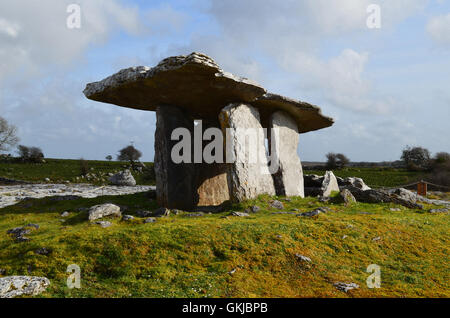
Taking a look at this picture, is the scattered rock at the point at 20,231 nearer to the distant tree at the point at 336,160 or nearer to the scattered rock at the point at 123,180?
the scattered rock at the point at 123,180

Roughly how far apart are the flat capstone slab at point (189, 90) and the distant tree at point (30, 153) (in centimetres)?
4079

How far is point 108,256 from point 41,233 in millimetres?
3182

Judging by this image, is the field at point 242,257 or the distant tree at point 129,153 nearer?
the field at point 242,257

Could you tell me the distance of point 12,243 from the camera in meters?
8.39

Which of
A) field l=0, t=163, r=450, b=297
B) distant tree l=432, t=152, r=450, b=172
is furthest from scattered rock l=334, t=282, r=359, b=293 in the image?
distant tree l=432, t=152, r=450, b=172

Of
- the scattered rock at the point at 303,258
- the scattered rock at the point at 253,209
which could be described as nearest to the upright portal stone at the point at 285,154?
the scattered rock at the point at 253,209

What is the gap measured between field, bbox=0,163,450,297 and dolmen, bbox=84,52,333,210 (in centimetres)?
370

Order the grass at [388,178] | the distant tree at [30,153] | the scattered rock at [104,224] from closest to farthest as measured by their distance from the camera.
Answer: the scattered rock at [104,224] → the grass at [388,178] → the distant tree at [30,153]

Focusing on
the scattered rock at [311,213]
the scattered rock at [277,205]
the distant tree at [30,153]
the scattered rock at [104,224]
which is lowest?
the scattered rock at [104,224]

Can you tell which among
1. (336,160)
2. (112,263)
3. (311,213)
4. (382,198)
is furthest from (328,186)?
(336,160)

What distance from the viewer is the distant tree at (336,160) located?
45312 millimetres

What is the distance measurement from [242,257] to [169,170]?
760cm

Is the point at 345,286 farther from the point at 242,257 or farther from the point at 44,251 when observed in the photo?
the point at 44,251

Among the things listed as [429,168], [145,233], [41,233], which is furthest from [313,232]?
[429,168]
